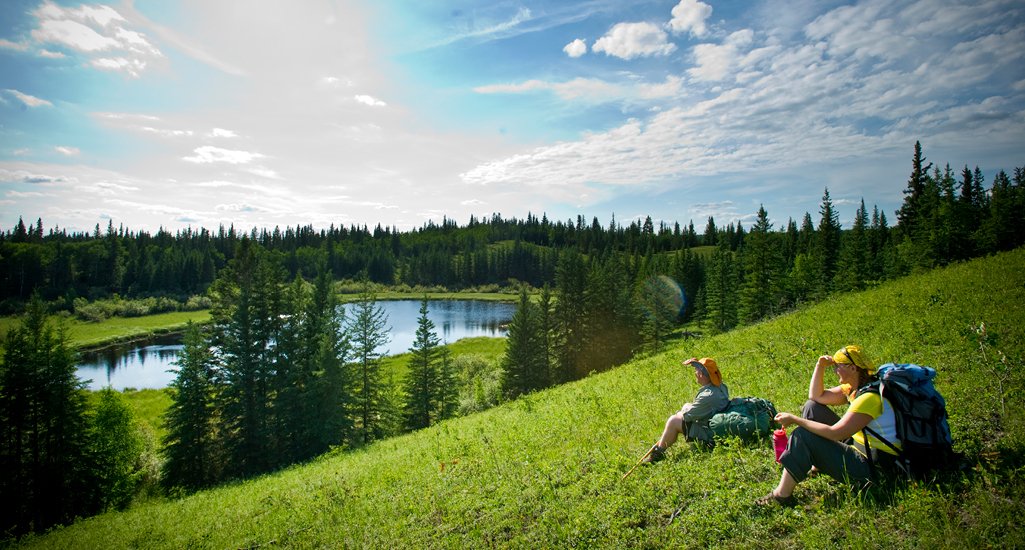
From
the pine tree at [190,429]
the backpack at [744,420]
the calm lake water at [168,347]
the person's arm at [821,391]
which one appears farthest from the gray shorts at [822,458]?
the pine tree at [190,429]

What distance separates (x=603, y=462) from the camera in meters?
7.27

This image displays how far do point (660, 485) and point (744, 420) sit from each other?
1.86m

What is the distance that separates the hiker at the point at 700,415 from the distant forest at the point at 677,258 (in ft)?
86.9

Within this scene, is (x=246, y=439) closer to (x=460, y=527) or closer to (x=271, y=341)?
(x=271, y=341)

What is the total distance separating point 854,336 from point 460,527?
12843 millimetres

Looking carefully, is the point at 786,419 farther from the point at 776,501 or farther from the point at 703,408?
the point at 703,408

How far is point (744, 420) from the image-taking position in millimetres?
6539

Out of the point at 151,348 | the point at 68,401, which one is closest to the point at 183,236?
the point at 151,348

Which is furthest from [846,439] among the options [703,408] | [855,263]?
[855,263]

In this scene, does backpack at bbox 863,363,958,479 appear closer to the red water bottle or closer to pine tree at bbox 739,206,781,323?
the red water bottle

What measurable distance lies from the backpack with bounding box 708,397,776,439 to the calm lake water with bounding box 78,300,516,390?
96.2ft

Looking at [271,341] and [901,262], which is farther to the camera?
[901,262]

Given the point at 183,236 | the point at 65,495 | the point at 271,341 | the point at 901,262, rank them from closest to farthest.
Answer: the point at 65,495, the point at 271,341, the point at 901,262, the point at 183,236

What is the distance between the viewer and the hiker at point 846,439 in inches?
179
